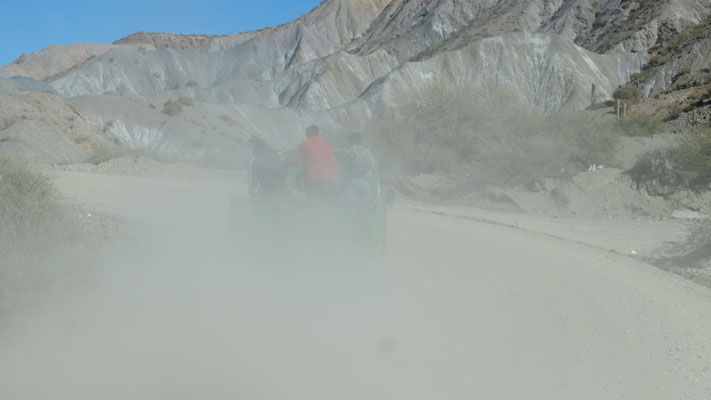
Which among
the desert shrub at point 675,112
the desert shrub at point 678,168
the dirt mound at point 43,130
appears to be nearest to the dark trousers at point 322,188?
the desert shrub at point 678,168

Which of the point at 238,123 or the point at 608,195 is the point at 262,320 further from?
the point at 238,123

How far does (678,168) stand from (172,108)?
48319 mm

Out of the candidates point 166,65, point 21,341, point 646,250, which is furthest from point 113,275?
point 166,65

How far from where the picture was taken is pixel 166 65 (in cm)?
12150

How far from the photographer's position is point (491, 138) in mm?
26484

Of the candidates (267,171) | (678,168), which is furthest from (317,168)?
(678,168)

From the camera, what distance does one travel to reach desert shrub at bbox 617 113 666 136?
30.0m

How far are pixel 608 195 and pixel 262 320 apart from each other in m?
17.0

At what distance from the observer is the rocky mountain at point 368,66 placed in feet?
211

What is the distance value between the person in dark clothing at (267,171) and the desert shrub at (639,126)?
22417 millimetres

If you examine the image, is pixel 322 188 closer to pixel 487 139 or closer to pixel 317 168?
pixel 317 168

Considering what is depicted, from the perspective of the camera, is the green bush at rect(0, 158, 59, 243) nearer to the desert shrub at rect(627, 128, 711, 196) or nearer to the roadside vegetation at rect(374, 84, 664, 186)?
the roadside vegetation at rect(374, 84, 664, 186)

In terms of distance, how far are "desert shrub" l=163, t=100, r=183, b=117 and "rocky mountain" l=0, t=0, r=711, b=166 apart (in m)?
0.50

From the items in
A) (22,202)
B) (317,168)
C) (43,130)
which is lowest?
(22,202)
